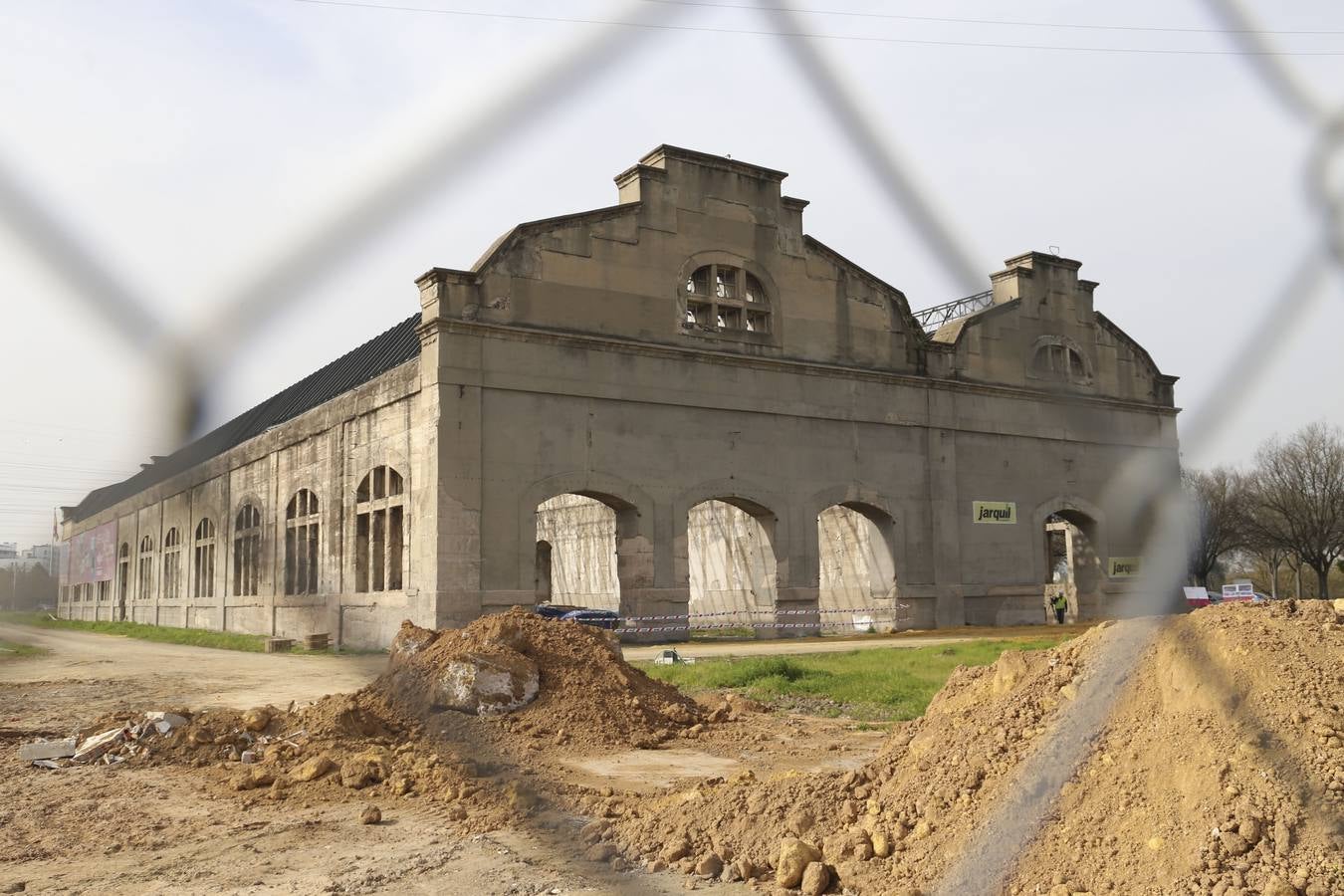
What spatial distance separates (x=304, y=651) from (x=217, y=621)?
12.9 metres

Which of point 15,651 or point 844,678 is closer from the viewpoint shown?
point 844,678

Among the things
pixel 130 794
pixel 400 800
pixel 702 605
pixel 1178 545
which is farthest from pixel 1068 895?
pixel 702 605

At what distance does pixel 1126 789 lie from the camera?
17.7ft

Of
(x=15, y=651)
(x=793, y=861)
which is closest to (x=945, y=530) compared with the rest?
(x=15, y=651)

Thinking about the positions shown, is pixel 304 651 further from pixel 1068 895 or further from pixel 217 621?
pixel 1068 895

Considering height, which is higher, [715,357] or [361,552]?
[715,357]

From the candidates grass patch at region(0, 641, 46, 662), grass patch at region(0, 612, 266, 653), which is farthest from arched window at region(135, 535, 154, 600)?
grass patch at region(0, 641, 46, 662)

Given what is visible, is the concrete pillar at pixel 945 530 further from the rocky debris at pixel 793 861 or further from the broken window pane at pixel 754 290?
the rocky debris at pixel 793 861

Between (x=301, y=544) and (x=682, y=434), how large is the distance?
1238 cm

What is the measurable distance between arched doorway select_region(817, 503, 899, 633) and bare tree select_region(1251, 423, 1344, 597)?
68.2 ft

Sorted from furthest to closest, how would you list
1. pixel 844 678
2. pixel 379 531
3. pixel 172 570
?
pixel 172 570 < pixel 379 531 < pixel 844 678

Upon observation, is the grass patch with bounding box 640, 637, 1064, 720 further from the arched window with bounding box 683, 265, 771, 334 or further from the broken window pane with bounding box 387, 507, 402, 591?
the arched window with bounding box 683, 265, 771, 334

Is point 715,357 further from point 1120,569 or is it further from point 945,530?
point 1120,569

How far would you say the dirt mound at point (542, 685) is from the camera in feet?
41.0
